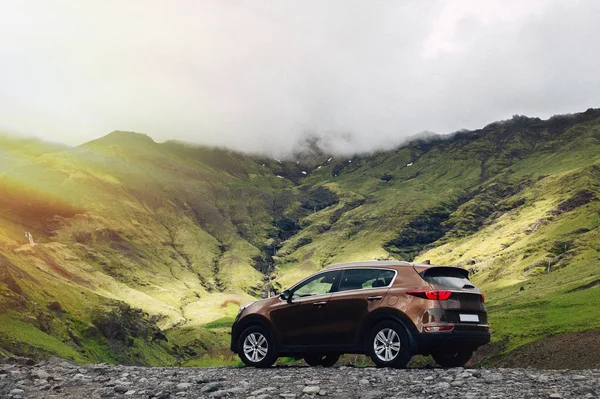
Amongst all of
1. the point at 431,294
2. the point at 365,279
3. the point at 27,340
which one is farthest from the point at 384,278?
the point at 27,340

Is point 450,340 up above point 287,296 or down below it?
below

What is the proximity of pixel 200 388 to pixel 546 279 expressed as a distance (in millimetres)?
141540

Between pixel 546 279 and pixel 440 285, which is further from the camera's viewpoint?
pixel 546 279

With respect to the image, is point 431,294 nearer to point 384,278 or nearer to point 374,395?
point 384,278

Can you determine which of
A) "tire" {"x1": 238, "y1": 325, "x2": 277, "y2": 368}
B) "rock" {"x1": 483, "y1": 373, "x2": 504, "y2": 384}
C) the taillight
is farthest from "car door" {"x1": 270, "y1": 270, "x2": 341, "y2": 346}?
"rock" {"x1": 483, "y1": 373, "x2": 504, "y2": 384}

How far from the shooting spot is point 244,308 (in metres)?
18.1

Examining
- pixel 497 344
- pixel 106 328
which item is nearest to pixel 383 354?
pixel 497 344

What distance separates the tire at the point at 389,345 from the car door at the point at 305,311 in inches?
68.6

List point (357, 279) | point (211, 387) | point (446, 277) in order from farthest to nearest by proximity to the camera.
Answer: point (357, 279) < point (446, 277) < point (211, 387)

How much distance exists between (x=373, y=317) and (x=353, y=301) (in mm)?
766

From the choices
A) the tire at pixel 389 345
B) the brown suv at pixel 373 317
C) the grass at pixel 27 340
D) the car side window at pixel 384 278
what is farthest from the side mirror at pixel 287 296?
the grass at pixel 27 340

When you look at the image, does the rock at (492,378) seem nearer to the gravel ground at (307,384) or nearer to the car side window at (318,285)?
the gravel ground at (307,384)

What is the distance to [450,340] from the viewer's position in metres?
14.9

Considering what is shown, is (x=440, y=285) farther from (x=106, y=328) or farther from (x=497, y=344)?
(x=106, y=328)
